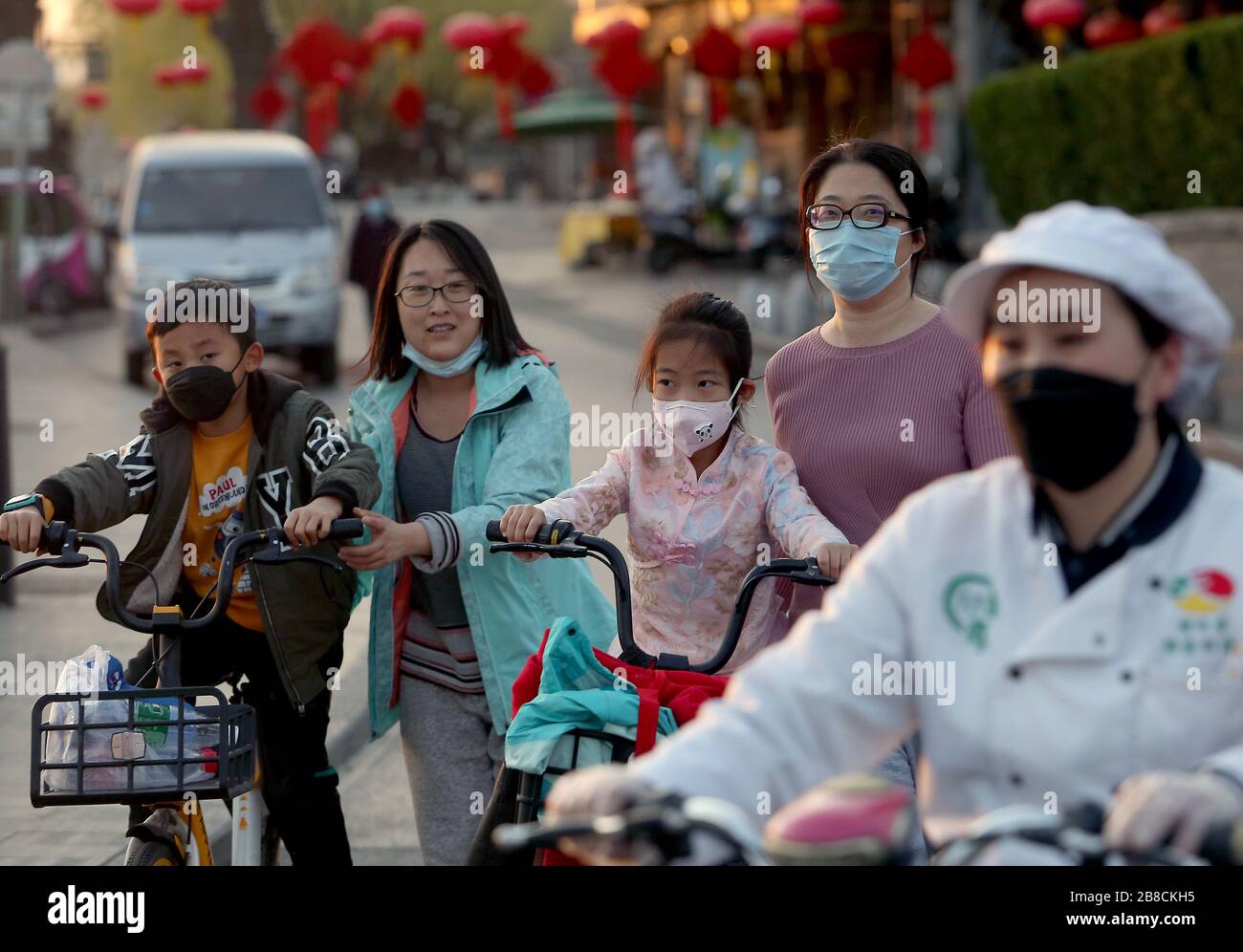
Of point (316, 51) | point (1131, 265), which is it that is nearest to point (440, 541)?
point (1131, 265)

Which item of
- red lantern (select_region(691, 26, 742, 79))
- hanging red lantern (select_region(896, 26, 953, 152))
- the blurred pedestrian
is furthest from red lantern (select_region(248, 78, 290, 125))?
the blurred pedestrian

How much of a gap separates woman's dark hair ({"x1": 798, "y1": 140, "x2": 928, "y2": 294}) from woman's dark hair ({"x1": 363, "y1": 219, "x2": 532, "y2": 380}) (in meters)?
0.73

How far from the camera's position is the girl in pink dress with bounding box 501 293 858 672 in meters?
4.02

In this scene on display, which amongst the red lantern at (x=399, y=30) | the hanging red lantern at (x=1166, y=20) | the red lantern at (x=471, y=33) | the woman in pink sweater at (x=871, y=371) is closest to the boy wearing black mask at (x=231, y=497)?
the woman in pink sweater at (x=871, y=371)

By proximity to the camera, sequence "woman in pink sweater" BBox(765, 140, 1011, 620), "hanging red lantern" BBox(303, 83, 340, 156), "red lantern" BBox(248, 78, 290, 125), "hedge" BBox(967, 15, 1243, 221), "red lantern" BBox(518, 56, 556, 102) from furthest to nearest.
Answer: "hanging red lantern" BBox(303, 83, 340, 156) < "red lantern" BBox(248, 78, 290, 125) < "red lantern" BBox(518, 56, 556, 102) < "hedge" BBox(967, 15, 1243, 221) < "woman in pink sweater" BBox(765, 140, 1011, 620)

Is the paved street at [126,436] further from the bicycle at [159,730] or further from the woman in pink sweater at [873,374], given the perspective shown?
the bicycle at [159,730]

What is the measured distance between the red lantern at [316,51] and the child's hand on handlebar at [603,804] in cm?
4280

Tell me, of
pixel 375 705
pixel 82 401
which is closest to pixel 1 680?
pixel 375 705

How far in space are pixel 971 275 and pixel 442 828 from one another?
254 centimetres

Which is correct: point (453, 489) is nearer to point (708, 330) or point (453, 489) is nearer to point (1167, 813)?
point (708, 330)

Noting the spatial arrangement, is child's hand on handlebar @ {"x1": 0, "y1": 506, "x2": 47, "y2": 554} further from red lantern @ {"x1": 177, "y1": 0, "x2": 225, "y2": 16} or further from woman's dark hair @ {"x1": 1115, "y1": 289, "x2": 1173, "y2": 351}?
red lantern @ {"x1": 177, "y1": 0, "x2": 225, "y2": 16}

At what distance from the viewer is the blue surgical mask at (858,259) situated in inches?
160

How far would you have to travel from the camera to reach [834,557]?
3656mm

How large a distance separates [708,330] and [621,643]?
0.75 m
